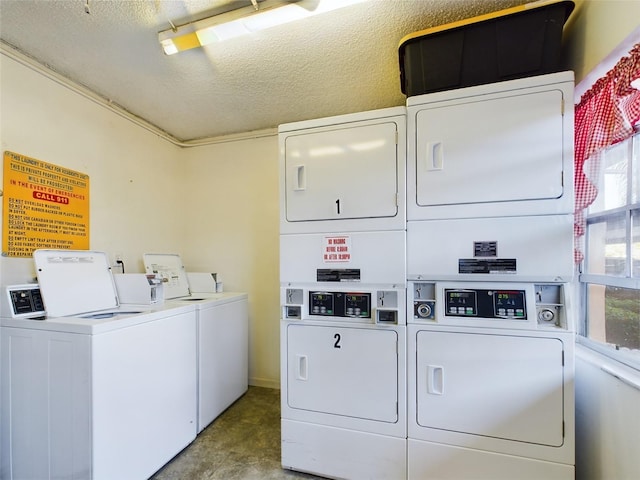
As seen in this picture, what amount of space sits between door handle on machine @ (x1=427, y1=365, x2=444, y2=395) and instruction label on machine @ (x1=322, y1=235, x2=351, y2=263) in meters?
0.75

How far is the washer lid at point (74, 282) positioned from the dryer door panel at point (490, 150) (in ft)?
7.32

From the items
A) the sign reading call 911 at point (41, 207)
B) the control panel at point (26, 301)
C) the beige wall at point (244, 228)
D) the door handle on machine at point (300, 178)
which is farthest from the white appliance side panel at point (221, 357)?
the door handle on machine at point (300, 178)

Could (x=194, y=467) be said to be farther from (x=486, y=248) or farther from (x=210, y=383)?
(x=486, y=248)

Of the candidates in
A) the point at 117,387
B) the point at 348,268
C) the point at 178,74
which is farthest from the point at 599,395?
the point at 178,74

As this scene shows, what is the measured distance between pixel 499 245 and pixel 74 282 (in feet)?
8.59

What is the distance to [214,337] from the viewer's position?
235 centimetres

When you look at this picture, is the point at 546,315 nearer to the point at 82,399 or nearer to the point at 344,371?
the point at 344,371

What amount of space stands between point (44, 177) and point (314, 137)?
6.20 ft

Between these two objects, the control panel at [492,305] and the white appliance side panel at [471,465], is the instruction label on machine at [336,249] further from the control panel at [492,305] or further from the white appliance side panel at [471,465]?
the white appliance side panel at [471,465]

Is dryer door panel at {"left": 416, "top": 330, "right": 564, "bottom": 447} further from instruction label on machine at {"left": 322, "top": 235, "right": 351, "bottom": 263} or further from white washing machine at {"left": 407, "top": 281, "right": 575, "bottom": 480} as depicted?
instruction label on machine at {"left": 322, "top": 235, "right": 351, "bottom": 263}

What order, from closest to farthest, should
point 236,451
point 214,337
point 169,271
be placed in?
1. point 236,451
2. point 214,337
3. point 169,271

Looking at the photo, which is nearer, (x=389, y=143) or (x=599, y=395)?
(x=599, y=395)

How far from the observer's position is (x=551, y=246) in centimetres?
140

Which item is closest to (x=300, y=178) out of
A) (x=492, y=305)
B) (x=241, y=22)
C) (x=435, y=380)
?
(x=241, y=22)
